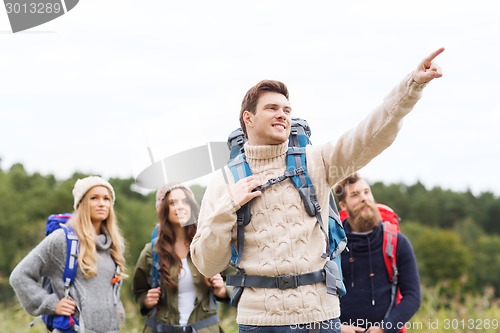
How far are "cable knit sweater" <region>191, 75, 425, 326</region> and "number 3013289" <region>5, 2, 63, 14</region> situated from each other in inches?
142

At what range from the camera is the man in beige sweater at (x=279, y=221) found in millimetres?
3719

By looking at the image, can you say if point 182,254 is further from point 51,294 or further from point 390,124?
point 390,124

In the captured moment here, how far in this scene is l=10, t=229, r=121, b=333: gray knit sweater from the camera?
590 centimetres

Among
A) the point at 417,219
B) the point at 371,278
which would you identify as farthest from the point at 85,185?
the point at 417,219

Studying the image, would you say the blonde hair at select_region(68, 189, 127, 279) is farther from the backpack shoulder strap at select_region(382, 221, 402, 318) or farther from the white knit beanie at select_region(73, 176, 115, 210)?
the backpack shoulder strap at select_region(382, 221, 402, 318)

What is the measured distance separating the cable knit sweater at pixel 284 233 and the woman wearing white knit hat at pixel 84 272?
2347mm

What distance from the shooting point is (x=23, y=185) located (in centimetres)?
6372

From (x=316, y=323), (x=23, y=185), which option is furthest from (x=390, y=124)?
(x=23, y=185)

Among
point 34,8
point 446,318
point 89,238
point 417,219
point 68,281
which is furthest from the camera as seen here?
point 417,219

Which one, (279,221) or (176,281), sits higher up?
(279,221)

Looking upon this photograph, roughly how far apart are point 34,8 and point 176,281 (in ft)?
10.3

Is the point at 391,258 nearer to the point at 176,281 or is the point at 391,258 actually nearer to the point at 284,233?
the point at 176,281

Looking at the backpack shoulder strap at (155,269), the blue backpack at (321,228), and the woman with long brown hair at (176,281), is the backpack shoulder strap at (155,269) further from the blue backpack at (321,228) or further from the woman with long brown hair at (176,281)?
the blue backpack at (321,228)

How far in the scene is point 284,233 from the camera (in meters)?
3.77
